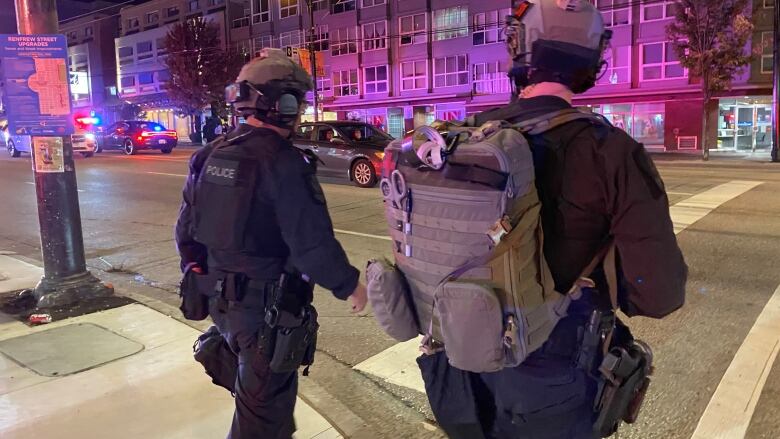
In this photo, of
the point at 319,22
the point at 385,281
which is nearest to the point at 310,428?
the point at 385,281

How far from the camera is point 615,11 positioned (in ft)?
101

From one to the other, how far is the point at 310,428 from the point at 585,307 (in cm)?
207

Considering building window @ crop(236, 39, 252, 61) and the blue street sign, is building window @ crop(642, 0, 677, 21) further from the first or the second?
the blue street sign

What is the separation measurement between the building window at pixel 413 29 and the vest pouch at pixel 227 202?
118 ft

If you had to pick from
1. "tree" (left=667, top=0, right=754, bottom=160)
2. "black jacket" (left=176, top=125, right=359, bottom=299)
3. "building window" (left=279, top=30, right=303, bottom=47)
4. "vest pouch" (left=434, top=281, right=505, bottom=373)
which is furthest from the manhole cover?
"building window" (left=279, top=30, right=303, bottom=47)

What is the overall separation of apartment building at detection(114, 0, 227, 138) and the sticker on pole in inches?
1796

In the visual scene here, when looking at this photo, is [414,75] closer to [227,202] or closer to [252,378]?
[227,202]

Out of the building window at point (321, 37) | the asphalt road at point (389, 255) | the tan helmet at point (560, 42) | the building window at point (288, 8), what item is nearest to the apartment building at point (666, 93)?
the asphalt road at point (389, 255)

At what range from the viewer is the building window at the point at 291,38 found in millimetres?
43750

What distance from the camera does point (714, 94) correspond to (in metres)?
25.7

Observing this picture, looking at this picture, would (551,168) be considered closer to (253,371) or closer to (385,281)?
(385,281)

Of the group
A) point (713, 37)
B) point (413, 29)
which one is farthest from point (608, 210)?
point (413, 29)

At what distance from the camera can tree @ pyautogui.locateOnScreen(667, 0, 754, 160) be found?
72.5ft

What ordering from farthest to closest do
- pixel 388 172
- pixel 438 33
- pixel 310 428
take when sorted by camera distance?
1. pixel 438 33
2. pixel 310 428
3. pixel 388 172
